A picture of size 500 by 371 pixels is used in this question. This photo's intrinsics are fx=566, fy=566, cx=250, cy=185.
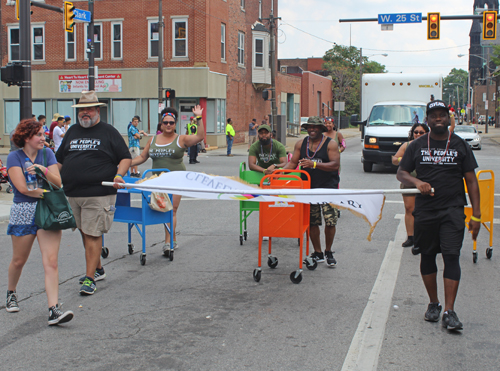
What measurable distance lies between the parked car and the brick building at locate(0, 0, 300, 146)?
45.8ft

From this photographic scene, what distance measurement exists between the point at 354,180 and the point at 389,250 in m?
8.65

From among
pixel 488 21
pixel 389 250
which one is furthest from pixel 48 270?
pixel 488 21

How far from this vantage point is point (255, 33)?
1534 inches

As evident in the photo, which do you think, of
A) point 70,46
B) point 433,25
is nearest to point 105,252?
point 433,25

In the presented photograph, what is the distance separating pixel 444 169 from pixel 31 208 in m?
3.66

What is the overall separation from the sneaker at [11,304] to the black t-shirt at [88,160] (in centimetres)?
115

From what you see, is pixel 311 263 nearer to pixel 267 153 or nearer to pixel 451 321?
pixel 451 321

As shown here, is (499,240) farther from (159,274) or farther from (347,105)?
(347,105)

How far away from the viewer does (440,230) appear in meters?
4.90

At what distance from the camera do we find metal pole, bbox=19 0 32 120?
465 inches

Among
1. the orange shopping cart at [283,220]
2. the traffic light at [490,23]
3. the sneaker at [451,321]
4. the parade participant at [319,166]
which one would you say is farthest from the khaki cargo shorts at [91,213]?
the traffic light at [490,23]

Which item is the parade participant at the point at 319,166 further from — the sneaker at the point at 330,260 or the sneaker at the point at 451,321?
the sneaker at the point at 451,321

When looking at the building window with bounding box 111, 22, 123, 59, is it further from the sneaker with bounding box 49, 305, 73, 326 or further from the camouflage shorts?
the sneaker with bounding box 49, 305, 73, 326

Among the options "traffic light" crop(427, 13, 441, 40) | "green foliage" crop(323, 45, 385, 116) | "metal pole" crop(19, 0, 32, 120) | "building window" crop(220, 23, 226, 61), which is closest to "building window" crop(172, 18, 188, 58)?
"building window" crop(220, 23, 226, 61)
